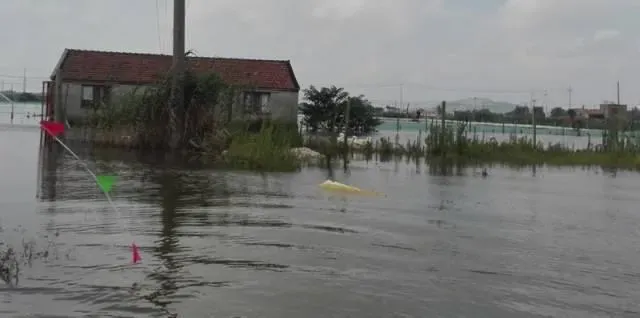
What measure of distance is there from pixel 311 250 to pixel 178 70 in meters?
16.8

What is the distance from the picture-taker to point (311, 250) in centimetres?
805

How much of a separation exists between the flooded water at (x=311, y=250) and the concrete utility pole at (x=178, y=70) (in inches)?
349

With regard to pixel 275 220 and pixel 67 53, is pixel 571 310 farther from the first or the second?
pixel 67 53

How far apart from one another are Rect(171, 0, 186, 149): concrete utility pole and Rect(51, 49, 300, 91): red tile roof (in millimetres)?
13898

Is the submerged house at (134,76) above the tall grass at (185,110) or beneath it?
above

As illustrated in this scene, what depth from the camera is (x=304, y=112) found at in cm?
4325

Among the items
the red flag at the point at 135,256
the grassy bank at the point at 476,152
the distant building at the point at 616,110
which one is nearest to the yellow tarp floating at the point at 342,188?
the red flag at the point at 135,256

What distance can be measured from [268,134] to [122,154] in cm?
447

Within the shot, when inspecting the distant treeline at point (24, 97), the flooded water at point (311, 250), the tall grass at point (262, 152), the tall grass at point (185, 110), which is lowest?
the flooded water at point (311, 250)

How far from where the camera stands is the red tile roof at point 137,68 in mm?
39062

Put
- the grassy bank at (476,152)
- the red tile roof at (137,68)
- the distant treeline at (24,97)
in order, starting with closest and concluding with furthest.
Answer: the grassy bank at (476,152) → the red tile roof at (137,68) → the distant treeline at (24,97)

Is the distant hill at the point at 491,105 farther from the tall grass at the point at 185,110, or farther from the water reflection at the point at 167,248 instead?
the water reflection at the point at 167,248

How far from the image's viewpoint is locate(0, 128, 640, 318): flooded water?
5.95 meters

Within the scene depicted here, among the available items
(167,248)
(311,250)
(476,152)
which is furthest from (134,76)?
(311,250)
